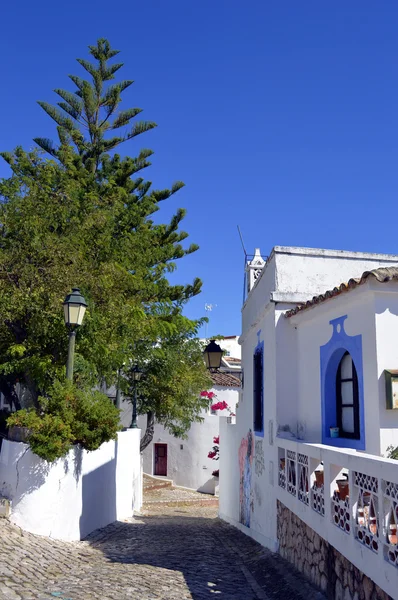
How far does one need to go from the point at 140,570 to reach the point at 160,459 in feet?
64.2

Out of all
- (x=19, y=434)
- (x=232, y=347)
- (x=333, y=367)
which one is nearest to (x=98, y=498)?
(x=19, y=434)

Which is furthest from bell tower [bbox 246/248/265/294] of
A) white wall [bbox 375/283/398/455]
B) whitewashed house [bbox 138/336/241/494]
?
whitewashed house [bbox 138/336/241/494]

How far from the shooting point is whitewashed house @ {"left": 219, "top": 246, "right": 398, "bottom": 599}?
4.14 meters

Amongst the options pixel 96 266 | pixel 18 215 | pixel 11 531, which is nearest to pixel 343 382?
pixel 11 531

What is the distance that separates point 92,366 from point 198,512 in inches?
359

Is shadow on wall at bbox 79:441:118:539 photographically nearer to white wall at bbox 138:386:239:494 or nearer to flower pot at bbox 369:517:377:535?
flower pot at bbox 369:517:377:535

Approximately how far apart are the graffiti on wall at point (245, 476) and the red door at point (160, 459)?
1424 cm

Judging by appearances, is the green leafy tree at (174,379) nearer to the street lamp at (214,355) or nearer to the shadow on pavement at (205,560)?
the street lamp at (214,355)

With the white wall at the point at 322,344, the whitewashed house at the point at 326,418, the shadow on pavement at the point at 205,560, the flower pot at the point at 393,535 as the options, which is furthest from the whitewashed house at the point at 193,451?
the flower pot at the point at 393,535

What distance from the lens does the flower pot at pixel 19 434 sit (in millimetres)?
7996

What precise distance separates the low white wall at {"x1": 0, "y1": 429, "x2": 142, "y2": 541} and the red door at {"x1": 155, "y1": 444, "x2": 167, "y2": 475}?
15497 millimetres

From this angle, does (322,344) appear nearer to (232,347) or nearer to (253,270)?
(253,270)

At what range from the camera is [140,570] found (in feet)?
20.8

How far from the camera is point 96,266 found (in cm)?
1048
